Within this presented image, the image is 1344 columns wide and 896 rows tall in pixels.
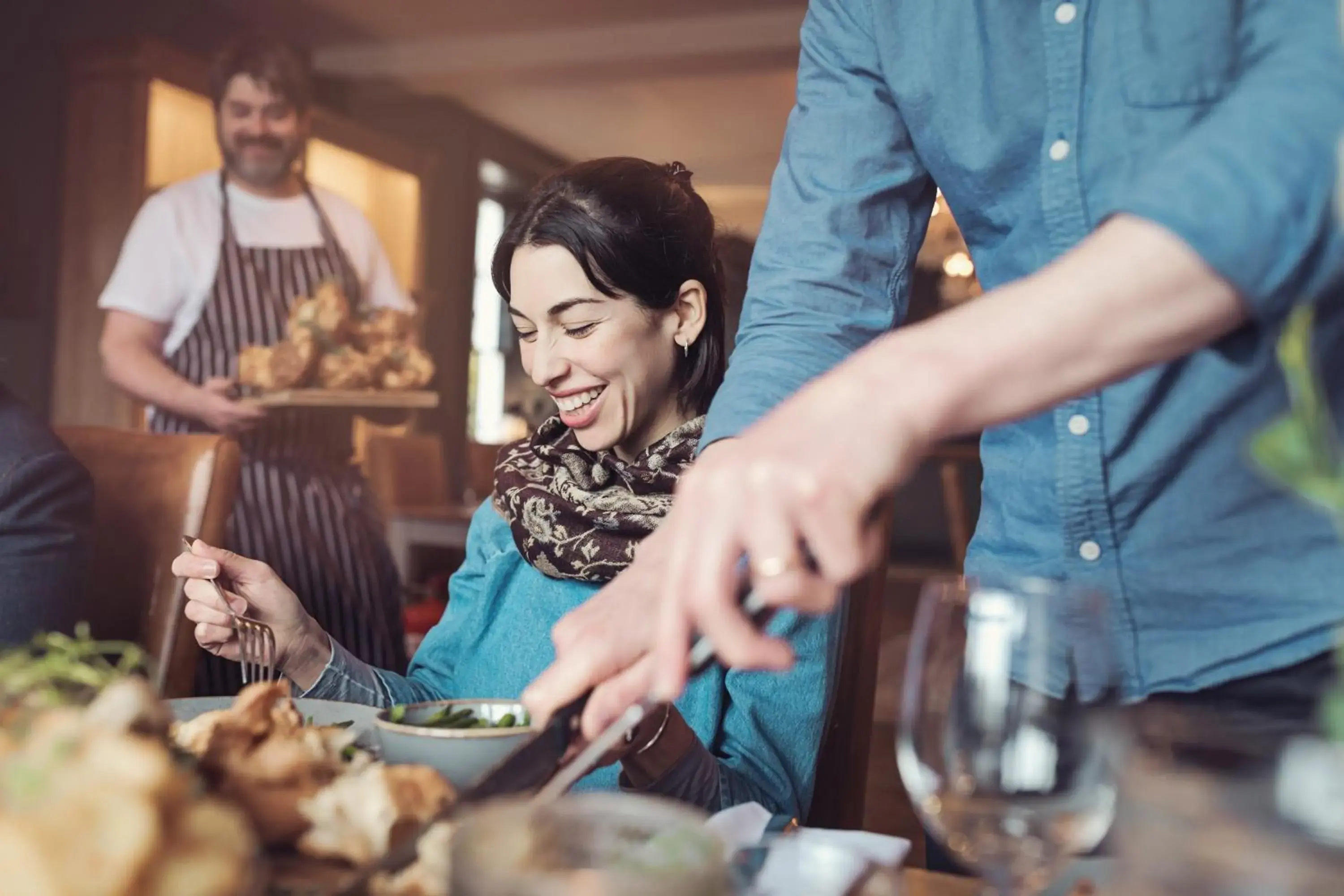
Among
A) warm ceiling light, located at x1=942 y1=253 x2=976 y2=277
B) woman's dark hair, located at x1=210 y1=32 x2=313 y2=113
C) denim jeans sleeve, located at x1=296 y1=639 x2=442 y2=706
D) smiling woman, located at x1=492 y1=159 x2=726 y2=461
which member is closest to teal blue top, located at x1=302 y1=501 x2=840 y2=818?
denim jeans sleeve, located at x1=296 y1=639 x2=442 y2=706

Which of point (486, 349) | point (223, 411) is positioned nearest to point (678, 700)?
point (223, 411)

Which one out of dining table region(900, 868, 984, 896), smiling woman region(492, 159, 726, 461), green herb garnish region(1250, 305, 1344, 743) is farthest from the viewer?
smiling woman region(492, 159, 726, 461)

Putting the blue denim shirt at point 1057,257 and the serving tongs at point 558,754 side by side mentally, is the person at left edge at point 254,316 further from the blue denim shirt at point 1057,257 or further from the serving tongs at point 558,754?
the serving tongs at point 558,754

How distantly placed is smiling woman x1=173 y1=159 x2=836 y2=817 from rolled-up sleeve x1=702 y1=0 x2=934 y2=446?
492 mm

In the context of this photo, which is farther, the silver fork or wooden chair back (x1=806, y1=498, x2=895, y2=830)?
wooden chair back (x1=806, y1=498, x2=895, y2=830)

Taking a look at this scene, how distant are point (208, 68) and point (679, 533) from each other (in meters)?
3.86

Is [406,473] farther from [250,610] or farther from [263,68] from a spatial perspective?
[250,610]

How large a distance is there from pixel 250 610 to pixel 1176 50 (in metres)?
1.01

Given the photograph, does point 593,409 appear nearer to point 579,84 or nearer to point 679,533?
point 679,533

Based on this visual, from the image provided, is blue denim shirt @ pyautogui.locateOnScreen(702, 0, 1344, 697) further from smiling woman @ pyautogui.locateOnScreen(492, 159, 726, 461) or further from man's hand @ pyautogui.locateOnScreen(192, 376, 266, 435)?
man's hand @ pyautogui.locateOnScreen(192, 376, 266, 435)

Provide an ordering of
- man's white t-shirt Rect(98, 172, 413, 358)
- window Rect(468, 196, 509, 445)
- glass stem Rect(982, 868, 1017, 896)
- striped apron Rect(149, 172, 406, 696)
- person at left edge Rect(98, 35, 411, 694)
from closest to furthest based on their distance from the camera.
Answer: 1. glass stem Rect(982, 868, 1017, 896)
2. striped apron Rect(149, 172, 406, 696)
3. person at left edge Rect(98, 35, 411, 694)
4. man's white t-shirt Rect(98, 172, 413, 358)
5. window Rect(468, 196, 509, 445)

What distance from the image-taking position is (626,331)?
5.07ft

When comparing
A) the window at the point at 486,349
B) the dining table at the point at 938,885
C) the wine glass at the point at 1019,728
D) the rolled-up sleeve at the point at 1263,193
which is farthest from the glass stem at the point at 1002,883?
the window at the point at 486,349

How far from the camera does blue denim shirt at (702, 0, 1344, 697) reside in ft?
2.71
